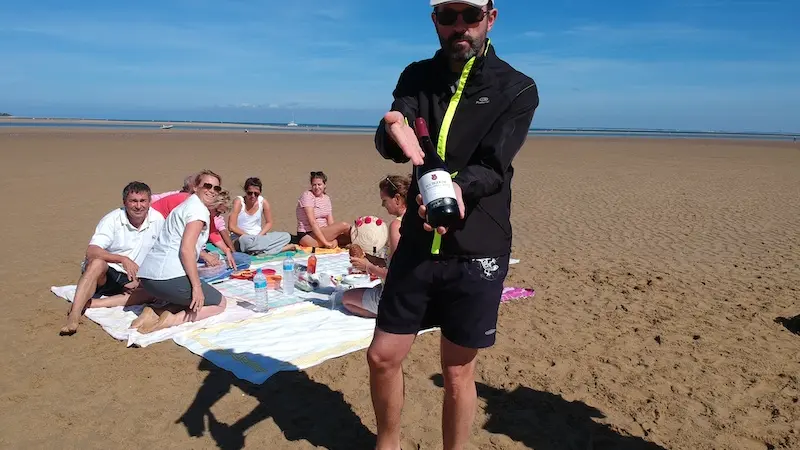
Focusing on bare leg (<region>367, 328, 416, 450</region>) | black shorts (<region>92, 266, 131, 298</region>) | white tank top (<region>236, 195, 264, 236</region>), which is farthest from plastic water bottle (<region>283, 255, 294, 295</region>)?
bare leg (<region>367, 328, 416, 450</region>)

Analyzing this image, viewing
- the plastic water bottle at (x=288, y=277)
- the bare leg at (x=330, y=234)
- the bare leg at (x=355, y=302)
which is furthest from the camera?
the bare leg at (x=330, y=234)

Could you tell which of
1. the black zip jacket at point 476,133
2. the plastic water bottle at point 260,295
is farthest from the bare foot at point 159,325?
the black zip jacket at point 476,133

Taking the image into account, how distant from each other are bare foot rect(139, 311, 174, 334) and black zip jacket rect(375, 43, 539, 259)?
3404 mm

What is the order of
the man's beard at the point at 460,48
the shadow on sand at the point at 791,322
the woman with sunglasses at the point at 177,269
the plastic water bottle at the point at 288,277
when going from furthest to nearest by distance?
the plastic water bottle at the point at 288,277
the shadow on sand at the point at 791,322
the woman with sunglasses at the point at 177,269
the man's beard at the point at 460,48

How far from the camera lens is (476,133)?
7.70ft

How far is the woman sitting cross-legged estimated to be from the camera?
492 centimetres

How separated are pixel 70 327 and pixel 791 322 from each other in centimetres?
656

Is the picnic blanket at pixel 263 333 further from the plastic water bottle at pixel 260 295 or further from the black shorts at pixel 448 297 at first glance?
the black shorts at pixel 448 297

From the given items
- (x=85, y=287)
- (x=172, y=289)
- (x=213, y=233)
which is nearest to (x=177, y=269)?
(x=172, y=289)

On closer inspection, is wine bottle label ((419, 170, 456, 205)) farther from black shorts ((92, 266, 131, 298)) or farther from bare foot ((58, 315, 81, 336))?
black shorts ((92, 266, 131, 298))

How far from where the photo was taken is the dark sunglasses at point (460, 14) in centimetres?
227

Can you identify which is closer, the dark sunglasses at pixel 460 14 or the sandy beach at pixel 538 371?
the dark sunglasses at pixel 460 14

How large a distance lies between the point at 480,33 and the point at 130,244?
431 centimetres

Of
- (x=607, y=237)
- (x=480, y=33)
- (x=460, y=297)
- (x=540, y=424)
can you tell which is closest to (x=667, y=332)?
(x=540, y=424)
